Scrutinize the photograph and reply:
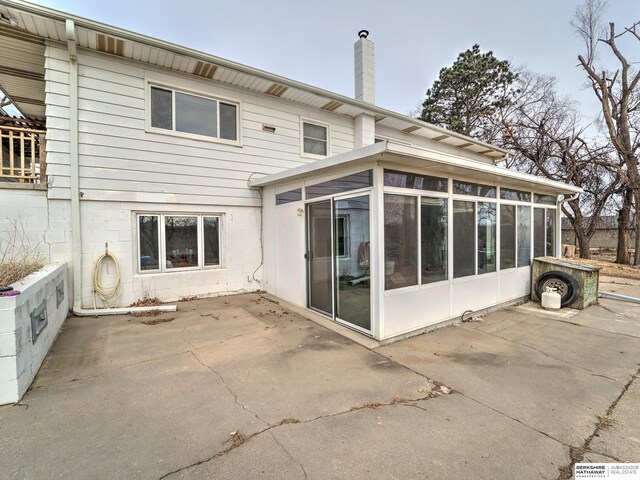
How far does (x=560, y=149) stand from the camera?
15.1 meters

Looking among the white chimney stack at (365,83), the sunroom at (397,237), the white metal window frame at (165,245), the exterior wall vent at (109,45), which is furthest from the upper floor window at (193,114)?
the white chimney stack at (365,83)

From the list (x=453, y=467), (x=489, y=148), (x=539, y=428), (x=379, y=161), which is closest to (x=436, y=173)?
(x=379, y=161)

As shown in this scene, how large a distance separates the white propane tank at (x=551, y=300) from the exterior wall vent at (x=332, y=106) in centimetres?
640

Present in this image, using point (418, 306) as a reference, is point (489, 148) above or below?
above

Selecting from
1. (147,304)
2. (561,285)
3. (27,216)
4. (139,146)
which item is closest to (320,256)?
(147,304)

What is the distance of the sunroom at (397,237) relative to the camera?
13.6ft

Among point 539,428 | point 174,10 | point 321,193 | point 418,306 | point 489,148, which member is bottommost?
point 539,428

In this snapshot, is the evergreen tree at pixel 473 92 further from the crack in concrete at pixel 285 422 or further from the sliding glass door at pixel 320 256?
the crack in concrete at pixel 285 422

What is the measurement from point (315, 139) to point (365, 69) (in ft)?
8.78

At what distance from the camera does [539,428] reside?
239 cm

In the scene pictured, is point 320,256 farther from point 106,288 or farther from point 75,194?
point 75,194

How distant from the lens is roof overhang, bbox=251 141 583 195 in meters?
3.72

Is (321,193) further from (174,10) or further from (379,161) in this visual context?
(174,10)

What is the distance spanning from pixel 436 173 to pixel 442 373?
2941 mm
